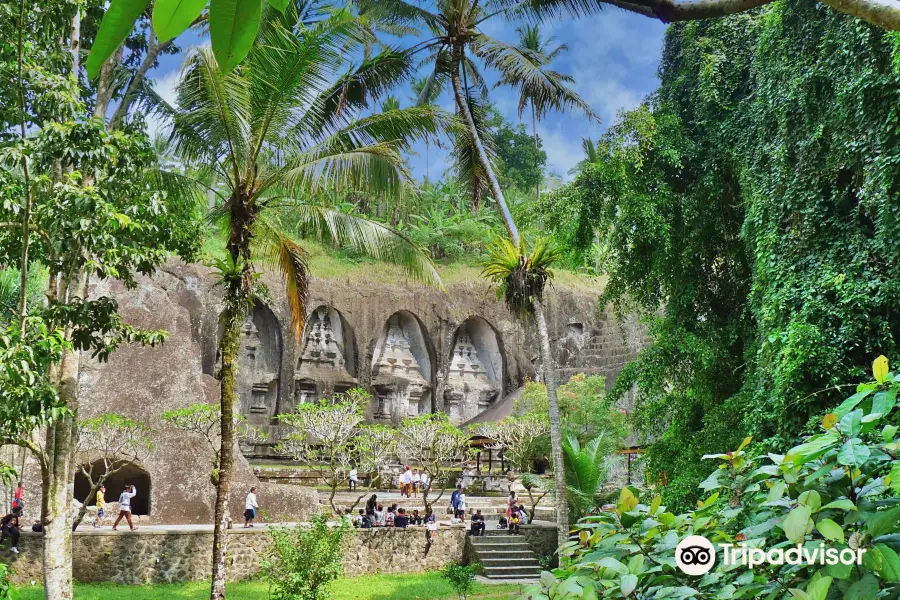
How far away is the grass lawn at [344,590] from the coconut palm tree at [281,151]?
10.9 ft

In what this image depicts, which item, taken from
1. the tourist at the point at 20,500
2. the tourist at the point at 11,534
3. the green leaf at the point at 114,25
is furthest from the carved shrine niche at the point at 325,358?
the green leaf at the point at 114,25

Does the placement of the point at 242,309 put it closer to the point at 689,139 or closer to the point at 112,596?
the point at 112,596

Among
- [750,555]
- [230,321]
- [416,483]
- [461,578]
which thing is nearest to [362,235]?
[230,321]

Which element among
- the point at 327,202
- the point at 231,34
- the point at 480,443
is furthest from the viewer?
the point at 480,443

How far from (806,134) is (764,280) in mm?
1731

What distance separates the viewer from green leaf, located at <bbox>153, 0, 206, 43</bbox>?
3.10ft

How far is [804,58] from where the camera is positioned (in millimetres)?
9055

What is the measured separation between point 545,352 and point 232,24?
1118cm

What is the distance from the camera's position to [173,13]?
0.95 metres

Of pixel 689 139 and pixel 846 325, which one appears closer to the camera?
pixel 846 325

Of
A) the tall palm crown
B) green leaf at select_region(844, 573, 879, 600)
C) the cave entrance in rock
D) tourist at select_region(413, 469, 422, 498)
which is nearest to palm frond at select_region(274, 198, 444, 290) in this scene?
the tall palm crown

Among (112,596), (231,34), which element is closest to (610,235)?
(112,596)

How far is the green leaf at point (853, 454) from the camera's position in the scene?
1.72m

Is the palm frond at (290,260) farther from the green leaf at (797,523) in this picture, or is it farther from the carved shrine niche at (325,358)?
the carved shrine niche at (325,358)
